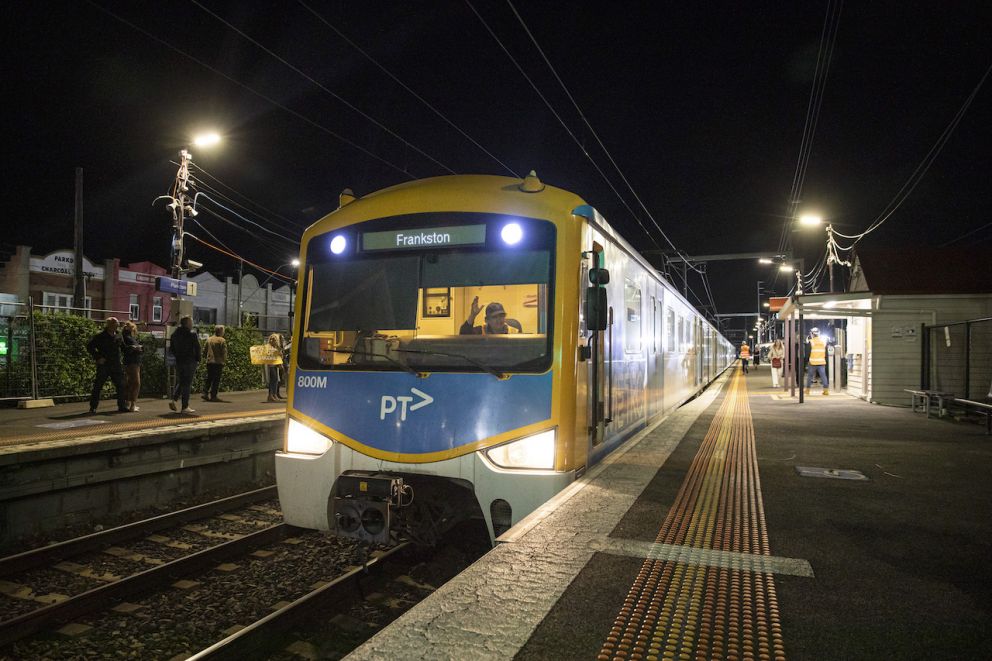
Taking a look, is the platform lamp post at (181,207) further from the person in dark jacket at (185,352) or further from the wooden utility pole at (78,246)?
the person in dark jacket at (185,352)

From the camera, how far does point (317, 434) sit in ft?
15.8

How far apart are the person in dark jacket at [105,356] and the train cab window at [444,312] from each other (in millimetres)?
7462

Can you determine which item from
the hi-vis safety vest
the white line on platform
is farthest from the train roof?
the hi-vis safety vest

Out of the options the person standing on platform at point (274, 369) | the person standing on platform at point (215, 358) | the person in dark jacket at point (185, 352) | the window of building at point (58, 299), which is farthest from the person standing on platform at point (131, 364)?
the window of building at point (58, 299)

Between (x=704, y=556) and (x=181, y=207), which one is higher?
(x=181, y=207)

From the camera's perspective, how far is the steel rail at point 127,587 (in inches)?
158

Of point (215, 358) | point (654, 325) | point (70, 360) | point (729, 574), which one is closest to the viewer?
point (729, 574)

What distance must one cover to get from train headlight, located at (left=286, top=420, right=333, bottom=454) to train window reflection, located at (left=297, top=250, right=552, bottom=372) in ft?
1.60

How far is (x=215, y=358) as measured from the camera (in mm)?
13062

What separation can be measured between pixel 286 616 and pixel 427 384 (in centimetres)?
173

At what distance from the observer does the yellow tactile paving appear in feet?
7.95

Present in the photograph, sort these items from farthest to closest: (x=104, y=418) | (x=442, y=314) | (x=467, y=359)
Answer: (x=104, y=418)
(x=442, y=314)
(x=467, y=359)

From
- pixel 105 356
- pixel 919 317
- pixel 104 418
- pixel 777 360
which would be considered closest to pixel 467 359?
pixel 104 418

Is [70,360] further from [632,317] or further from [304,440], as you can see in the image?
[632,317]
